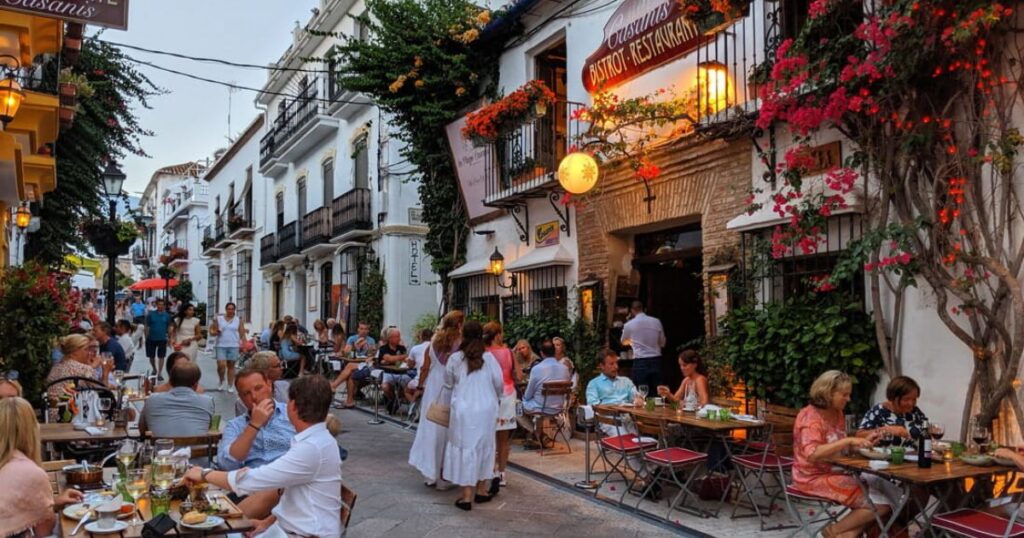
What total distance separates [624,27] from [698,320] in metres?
4.10

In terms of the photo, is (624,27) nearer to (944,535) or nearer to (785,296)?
(785,296)

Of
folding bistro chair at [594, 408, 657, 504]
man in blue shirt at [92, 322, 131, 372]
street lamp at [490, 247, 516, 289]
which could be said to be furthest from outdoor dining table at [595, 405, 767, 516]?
man in blue shirt at [92, 322, 131, 372]

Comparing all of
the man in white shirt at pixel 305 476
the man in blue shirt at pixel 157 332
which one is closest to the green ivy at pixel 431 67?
the man in blue shirt at pixel 157 332

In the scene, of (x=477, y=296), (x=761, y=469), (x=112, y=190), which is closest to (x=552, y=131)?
(x=477, y=296)

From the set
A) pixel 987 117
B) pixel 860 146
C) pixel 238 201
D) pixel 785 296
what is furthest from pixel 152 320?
pixel 238 201

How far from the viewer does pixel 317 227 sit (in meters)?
21.2

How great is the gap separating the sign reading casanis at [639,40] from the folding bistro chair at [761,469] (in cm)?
452

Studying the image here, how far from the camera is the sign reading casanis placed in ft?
29.4

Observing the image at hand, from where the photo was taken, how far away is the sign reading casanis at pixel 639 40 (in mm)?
8961

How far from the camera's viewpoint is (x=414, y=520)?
21.0 feet

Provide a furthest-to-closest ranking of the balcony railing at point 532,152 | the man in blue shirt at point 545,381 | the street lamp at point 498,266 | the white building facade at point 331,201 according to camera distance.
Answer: the white building facade at point 331,201 < the street lamp at point 498,266 < the balcony railing at point 532,152 < the man in blue shirt at point 545,381

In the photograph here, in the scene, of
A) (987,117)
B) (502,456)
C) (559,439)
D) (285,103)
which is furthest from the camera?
(285,103)

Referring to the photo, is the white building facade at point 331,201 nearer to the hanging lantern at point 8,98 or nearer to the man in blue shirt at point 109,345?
the man in blue shirt at point 109,345

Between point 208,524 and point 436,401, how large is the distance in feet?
13.3
